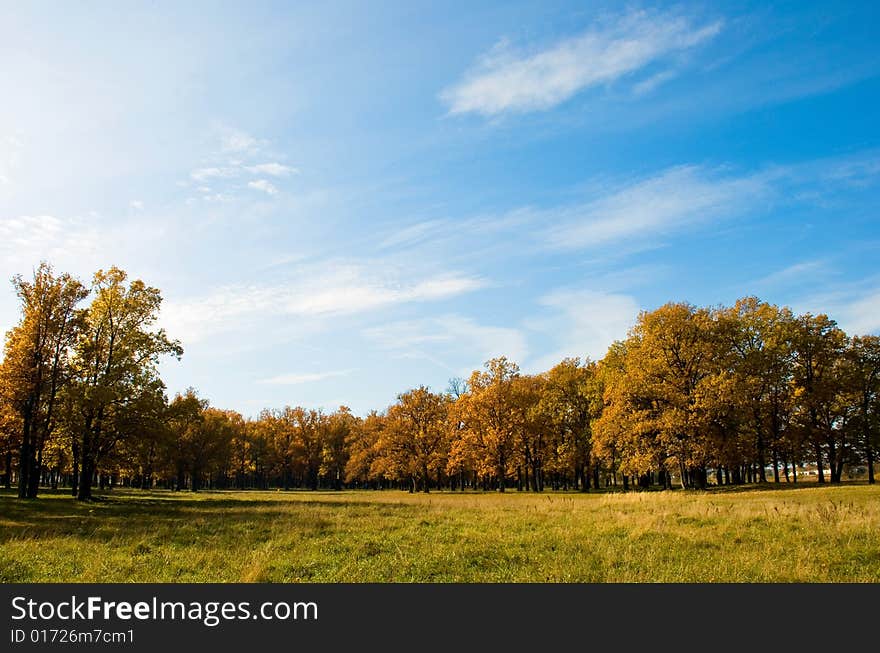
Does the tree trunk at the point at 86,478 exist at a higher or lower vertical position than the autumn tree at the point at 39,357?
lower

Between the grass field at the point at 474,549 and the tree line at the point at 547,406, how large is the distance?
16.0 m

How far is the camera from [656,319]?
51594 mm

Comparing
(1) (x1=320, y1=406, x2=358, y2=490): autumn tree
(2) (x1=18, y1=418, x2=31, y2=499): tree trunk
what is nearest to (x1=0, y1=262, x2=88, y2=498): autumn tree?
(2) (x1=18, y1=418, x2=31, y2=499): tree trunk

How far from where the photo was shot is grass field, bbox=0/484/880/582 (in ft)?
40.4

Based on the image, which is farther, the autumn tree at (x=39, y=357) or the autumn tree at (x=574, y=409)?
the autumn tree at (x=574, y=409)

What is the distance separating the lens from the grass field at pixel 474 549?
1233 centimetres

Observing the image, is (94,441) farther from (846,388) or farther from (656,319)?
(846,388)

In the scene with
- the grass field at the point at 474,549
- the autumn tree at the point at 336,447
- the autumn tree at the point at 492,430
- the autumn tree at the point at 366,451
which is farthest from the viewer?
the autumn tree at the point at 336,447

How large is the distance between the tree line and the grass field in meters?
16.0

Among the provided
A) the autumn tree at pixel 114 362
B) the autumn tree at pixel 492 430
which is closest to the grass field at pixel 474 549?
the autumn tree at pixel 114 362

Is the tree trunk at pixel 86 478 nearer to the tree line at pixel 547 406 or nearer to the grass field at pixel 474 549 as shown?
the tree line at pixel 547 406
